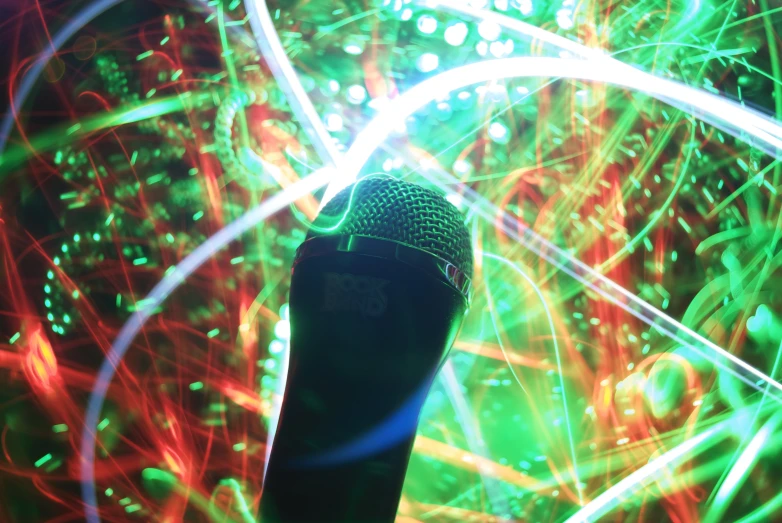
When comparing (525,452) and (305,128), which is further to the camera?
(305,128)

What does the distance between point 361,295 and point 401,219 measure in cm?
8

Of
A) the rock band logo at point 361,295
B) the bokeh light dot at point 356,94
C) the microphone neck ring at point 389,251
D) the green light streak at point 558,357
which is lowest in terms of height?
the green light streak at point 558,357

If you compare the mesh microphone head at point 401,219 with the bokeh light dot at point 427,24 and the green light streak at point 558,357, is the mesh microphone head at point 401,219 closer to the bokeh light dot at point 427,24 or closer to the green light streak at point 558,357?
the green light streak at point 558,357

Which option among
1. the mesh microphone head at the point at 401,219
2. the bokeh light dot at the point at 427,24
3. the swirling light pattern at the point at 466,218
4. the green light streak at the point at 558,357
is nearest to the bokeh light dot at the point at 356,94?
the swirling light pattern at the point at 466,218

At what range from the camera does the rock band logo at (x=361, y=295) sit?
0.46m

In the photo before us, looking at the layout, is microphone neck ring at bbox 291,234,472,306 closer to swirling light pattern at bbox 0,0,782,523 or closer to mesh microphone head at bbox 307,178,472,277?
mesh microphone head at bbox 307,178,472,277

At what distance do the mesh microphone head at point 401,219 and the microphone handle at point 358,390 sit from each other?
27mm

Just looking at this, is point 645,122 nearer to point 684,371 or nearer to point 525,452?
point 684,371

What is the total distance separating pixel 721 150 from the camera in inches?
48.1

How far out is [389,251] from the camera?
1.52ft

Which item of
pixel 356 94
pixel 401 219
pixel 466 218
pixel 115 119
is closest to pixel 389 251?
pixel 401 219

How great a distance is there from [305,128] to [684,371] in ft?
3.09

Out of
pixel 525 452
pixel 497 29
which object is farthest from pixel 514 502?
pixel 497 29

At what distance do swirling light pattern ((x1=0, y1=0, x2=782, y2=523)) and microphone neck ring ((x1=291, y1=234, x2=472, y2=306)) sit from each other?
1.88ft
